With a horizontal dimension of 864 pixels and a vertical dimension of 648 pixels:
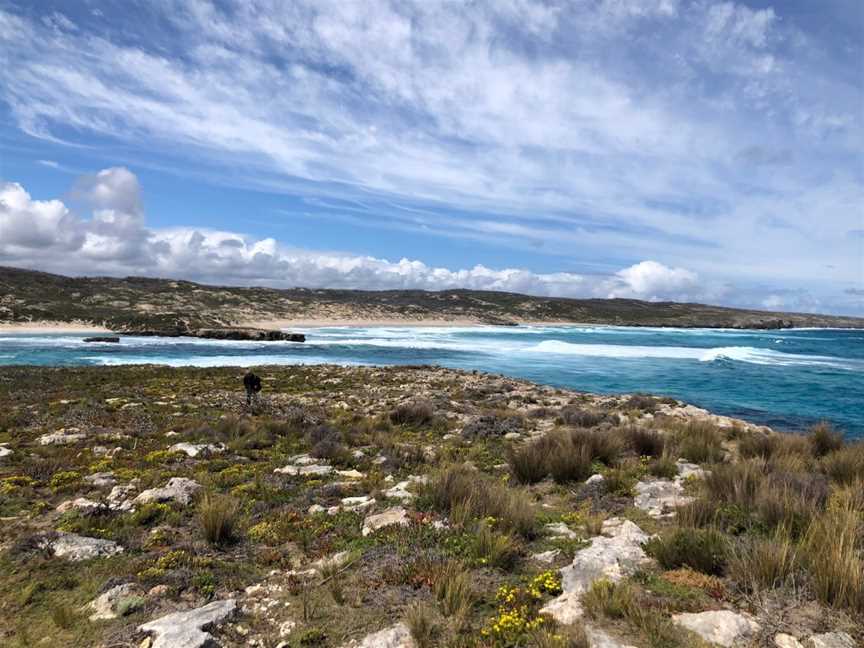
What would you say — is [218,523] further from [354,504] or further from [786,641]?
[786,641]

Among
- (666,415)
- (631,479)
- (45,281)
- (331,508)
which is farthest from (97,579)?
(45,281)

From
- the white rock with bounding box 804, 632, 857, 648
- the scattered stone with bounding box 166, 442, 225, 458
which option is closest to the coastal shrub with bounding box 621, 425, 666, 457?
the white rock with bounding box 804, 632, 857, 648

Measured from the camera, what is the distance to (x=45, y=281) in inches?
3644

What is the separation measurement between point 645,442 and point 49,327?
76172 mm

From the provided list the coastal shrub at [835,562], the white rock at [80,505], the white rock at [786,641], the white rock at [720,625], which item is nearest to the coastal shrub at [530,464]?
the coastal shrub at [835,562]

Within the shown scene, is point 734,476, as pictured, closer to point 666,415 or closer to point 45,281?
point 666,415

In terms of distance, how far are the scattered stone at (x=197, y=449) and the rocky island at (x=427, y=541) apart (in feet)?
0.28

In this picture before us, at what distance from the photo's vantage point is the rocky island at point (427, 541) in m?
4.29

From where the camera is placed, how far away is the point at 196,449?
35.8ft

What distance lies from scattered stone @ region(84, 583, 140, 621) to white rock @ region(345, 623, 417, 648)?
2431 millimetres

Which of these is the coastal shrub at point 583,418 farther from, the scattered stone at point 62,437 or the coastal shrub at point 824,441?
the scattered stone at point 62,437

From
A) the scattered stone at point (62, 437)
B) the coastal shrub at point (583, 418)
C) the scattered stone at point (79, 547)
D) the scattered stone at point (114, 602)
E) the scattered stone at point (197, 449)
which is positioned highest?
the scattered stone at point (114, 602)

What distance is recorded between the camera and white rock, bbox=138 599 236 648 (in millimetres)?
4219

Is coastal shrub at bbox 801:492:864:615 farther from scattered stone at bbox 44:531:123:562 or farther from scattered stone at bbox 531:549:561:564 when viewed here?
scattered stone at bbox 44:531:123:562
